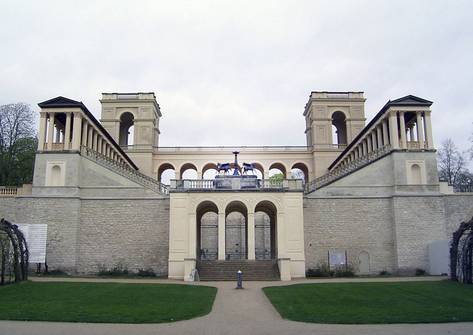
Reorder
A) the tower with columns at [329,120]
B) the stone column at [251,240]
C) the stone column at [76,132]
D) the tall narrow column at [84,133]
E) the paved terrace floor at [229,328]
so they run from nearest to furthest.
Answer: the paved terrace floor at [229,328] → the stone column at [251,240] → the stone column at [76,132] → the tall narrow column at [84,133] → the tower with columns at [329,120]

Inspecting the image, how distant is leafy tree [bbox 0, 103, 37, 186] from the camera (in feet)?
142

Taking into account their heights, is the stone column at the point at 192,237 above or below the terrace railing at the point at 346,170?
below

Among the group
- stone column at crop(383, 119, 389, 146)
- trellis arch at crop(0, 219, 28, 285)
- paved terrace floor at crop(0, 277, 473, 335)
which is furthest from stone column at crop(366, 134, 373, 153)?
trellis arch at crop(0, 219, 28, 285)

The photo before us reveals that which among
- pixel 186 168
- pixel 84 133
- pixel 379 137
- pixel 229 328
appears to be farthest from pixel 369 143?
pixel 229 328

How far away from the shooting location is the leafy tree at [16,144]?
4316 cm

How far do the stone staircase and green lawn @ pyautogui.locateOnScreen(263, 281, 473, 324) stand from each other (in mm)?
6415

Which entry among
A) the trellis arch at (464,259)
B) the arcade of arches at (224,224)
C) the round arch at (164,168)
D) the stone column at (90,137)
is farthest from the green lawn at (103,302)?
the round arch at (164,168)

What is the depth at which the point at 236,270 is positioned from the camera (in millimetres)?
29516

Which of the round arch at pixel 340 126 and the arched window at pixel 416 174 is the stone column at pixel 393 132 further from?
the round arch at pixel 340 126

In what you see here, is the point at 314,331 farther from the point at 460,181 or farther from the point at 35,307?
the point at 460,181

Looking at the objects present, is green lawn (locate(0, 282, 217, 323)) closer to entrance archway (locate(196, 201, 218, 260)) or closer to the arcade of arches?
the arcade of arches

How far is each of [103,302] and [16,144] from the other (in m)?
32.0

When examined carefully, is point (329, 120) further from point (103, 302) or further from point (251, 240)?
point (103, 302)

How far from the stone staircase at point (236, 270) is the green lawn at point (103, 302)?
6.05m
